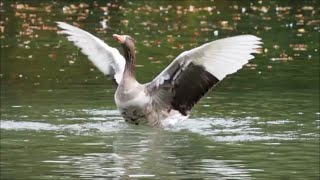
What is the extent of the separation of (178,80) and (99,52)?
68.5 inches

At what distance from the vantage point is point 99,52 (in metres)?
14.3

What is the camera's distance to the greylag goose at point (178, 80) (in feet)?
39.7

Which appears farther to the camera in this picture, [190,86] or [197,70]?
[190,86]

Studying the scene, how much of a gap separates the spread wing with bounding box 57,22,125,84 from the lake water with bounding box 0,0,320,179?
2.45ft

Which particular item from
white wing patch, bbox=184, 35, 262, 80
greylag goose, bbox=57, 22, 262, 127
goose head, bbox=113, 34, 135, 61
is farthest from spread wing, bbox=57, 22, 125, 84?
white wing patch, bbox=184, 35, 262, 80

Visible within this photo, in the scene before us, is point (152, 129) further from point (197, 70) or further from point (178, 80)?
point (197, 70)

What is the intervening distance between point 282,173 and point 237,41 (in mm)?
1802

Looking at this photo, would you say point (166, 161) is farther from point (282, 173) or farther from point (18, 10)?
point (18, 10)

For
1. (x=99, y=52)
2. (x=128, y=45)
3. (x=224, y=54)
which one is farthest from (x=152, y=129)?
(x=224, y=54)

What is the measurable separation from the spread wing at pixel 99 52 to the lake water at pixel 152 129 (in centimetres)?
75

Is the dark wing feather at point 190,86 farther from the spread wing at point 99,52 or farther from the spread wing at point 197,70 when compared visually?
the spread wing at point 99,52

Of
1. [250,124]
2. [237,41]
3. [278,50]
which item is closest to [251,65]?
[278,50]

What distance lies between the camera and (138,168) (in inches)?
440

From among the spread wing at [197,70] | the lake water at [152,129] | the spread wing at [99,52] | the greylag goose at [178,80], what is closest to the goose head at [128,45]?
the greylag goose at [178,80]
